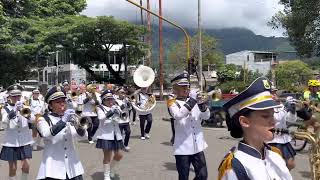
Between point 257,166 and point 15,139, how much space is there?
673 cm

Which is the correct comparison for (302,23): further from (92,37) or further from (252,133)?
(92,37)

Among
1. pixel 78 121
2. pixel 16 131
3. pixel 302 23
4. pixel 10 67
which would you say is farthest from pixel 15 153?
pixel 10 67

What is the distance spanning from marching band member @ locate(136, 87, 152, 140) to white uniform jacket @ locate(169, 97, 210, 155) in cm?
875

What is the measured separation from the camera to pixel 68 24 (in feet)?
136

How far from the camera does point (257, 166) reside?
2975 mm

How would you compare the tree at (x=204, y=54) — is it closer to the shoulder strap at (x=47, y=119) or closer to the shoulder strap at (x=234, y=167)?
the shoulder strap at (x=47, y=119)

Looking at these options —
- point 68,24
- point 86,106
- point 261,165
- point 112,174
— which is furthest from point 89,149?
point 68,24

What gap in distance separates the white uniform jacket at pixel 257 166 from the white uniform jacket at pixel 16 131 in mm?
6561

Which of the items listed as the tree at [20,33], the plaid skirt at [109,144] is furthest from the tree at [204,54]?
the plaid skirt at [109,144]

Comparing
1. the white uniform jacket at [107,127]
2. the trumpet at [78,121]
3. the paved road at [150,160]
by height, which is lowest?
the paved road at [150,160]

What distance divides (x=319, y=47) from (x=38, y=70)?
22.7 meters

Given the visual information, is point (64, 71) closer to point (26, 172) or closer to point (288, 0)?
point (288, 0)

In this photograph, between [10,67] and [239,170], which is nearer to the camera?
[239,170]

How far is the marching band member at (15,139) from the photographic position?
8781 millimetres
